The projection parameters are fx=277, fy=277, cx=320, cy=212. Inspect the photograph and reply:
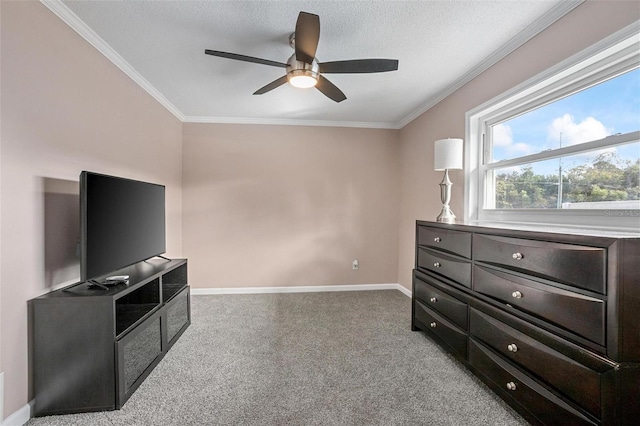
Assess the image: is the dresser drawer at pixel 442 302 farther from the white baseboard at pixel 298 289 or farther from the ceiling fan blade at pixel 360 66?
the ceiling fan blade at pixel 360 66

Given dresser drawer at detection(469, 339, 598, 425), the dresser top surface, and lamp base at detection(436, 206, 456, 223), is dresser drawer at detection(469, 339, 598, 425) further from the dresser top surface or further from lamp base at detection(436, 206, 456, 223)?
lamp base at detection(436, 206, 456, 223)

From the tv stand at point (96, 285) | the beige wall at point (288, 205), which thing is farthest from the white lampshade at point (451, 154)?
the tv stand at point (96, 285)

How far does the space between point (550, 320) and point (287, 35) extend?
2378mm

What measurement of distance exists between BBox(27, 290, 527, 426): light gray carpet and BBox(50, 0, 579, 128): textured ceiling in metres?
2.44

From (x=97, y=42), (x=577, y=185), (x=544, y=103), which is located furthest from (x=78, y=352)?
(x=544, y=103)

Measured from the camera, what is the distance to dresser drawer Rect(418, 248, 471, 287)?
78.4 inches

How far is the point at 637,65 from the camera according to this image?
1.48m

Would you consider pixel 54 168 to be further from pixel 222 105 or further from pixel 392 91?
pixel 392 91

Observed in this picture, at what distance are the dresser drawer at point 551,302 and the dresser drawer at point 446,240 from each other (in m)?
0.23

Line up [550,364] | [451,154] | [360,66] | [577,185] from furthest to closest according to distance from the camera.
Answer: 1. [451,154]
2. [360,66]
3. [577,185]
4. [550,364]

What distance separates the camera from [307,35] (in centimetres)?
162

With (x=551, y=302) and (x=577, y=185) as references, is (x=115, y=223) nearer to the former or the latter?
(x=551, y=302)

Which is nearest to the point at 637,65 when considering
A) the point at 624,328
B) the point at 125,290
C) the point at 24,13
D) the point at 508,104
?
the point at 508,104

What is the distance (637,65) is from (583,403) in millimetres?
1738
